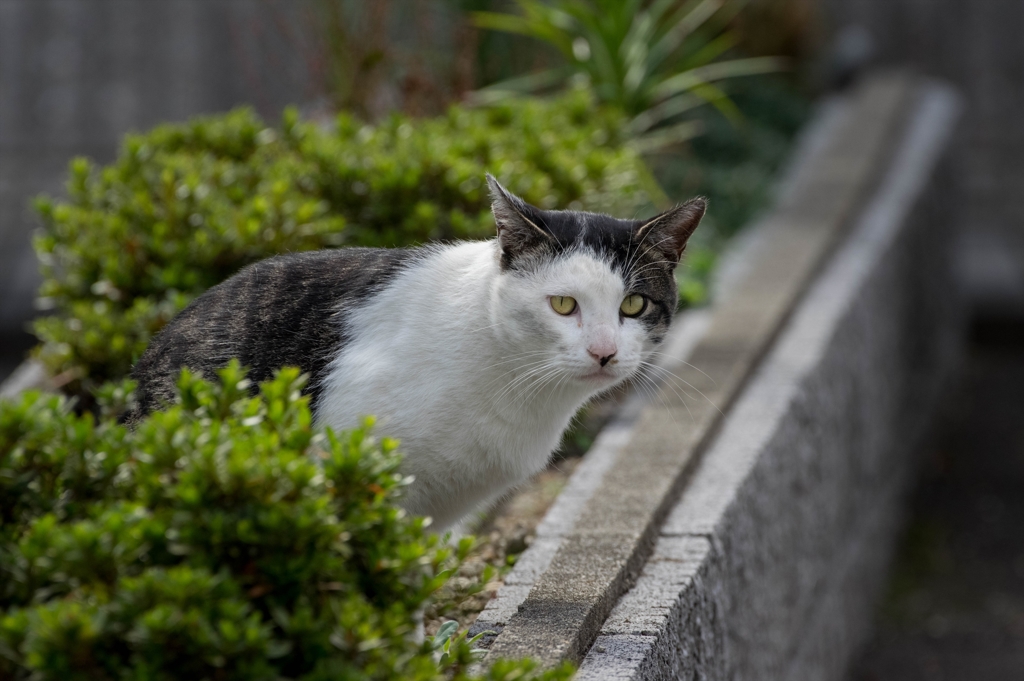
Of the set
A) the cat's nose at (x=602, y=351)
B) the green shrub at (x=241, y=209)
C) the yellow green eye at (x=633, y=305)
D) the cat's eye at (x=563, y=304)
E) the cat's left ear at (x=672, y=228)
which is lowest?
the green shrub at (x=241, y=209)

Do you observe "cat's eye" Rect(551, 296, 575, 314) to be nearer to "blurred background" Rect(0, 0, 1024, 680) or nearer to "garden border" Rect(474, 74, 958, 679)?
"garden border" Rect(474, 74, 958, 679)

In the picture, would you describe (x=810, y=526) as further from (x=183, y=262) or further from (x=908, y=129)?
(x=908, y=129)

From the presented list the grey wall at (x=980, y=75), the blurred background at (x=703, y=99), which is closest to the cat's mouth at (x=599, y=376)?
the blurred background at (x=703, y=99)

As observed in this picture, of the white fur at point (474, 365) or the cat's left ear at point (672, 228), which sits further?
the cat's left ear at point (672, 228)

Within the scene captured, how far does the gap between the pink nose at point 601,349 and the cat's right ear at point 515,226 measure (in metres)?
0.27

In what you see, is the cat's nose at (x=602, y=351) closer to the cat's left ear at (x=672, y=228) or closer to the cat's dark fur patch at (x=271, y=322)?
the cat's left ear at (x=672, y=228)

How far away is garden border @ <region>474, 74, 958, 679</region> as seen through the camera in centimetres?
229

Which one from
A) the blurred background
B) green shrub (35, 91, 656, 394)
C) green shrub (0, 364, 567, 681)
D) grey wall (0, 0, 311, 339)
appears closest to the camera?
green shrub (0, 364, 567, 681)

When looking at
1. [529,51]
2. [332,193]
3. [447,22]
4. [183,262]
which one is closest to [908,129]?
[529,51]

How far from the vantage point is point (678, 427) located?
328 cm

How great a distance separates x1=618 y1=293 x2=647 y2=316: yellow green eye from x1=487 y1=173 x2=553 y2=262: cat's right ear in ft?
0.72

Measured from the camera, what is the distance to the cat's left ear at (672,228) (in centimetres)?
226

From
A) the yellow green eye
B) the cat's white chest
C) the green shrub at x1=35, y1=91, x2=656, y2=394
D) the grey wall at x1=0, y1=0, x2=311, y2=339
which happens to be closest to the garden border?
the cat's white chest

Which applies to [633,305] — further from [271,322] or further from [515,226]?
[271,322]
